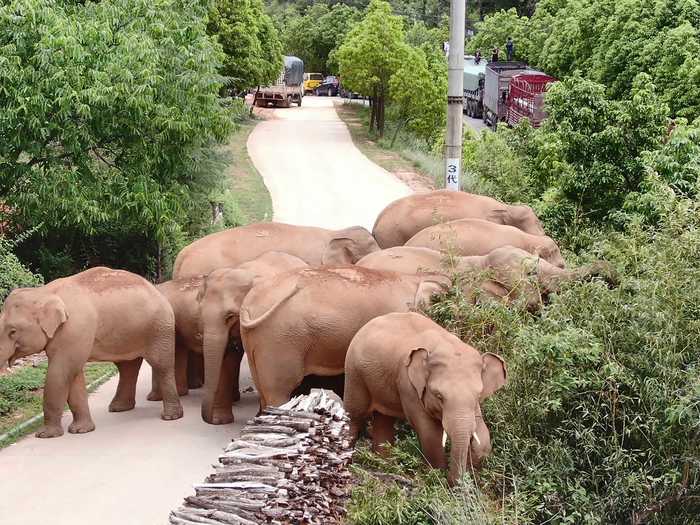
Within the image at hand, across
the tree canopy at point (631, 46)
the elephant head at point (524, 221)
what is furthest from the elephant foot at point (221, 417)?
the tree canopy at point (631, 46)

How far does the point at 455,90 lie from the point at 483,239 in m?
4.06

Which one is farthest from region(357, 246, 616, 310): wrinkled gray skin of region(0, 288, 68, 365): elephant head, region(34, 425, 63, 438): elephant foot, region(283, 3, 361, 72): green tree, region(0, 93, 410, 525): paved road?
region(283, 3, 361, 72): green tree

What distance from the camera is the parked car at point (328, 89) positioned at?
79000 mm

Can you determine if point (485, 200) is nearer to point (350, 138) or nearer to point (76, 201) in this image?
point (76, 201)

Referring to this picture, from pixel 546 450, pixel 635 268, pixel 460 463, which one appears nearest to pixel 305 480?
pixel 460 463

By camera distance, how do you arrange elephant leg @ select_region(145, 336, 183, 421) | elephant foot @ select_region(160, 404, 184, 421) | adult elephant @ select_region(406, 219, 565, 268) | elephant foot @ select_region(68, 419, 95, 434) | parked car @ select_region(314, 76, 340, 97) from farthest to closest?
1. parked car @ select_region(314, 76, 340, 97)
2. adult elephant @ select_region(406, 219, 565, 268)
3. elephant foot @ select_region(160, 404, 184, 421)
4. elephant leg @ select_region(145, 336, 183, 421)
5. elephant foot @ select_region(68, 419, 95, 434)

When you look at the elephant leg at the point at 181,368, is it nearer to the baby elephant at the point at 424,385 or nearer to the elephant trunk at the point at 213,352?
the elephant trunk at the point at 213,352

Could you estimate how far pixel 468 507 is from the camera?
7.87 meters

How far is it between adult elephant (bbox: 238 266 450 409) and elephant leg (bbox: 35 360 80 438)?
1.83 metres

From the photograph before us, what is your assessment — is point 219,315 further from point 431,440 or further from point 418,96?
point 418,96

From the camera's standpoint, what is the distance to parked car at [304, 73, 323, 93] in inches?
3086

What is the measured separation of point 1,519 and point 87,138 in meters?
7.78

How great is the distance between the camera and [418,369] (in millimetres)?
8805

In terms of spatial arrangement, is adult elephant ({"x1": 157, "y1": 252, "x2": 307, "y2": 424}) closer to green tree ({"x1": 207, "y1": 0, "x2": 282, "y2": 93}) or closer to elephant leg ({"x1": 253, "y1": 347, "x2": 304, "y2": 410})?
elephant leg ({"x1": 253, "y1": 347, "x2": 304, "y2": 410})
